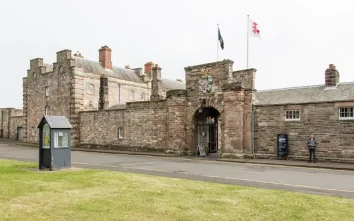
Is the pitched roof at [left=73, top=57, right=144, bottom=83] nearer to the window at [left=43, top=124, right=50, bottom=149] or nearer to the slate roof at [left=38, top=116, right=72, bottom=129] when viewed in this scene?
the slate roof at [left=38, top=116, right=72, bottom=129]

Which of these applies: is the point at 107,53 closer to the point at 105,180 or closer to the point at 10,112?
the point at 10,112

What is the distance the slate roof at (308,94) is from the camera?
24.2m

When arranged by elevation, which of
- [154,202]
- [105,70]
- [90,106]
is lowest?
[154,202]

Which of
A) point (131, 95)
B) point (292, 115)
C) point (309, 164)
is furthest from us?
point (131, 95)

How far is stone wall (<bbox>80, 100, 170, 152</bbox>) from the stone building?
0.28 feet

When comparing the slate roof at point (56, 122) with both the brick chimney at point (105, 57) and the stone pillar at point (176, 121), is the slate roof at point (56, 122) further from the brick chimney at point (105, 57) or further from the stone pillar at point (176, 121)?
the brick chimney at point (105, 57)

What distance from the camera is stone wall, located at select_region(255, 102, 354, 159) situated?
66.2 ft

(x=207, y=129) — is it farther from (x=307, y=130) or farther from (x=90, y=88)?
(x=90, y=88)

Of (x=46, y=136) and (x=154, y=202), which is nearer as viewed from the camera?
(x=154, y=202)

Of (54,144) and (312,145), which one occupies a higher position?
(54,144)

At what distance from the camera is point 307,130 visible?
2155cm

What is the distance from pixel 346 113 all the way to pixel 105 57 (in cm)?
3207

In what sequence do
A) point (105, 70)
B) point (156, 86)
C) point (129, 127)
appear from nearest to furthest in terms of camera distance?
point (129, 127)
point (156, 86)
point (105, 70)

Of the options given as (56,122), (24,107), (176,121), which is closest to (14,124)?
(24,107)
